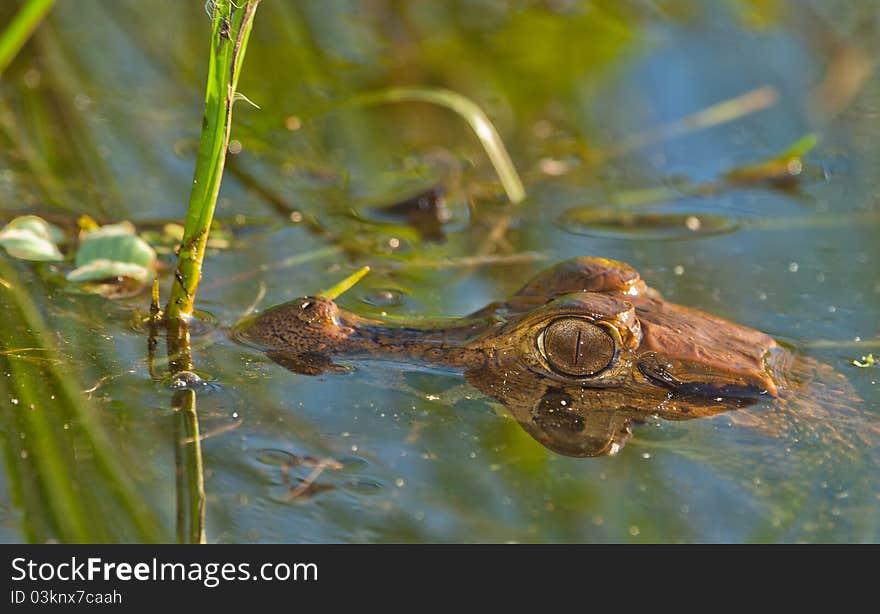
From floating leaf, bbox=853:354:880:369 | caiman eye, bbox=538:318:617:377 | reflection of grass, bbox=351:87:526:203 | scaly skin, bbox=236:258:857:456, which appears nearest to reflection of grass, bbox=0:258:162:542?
scaly skin, bbox=236:258:857:456

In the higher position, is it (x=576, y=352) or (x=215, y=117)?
(x=215, y=117)

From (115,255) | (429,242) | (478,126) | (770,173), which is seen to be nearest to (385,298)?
(429,242)

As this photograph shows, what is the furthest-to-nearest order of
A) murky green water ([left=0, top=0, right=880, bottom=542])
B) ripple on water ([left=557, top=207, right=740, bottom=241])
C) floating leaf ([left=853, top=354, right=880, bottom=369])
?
ripple on water ([left=557, top=207, right=740, bottom=241]), floating leaf ([left=853, top=354, right=880, bottom=369]), murky green water ([left=0, top=0, right=880, bottom=542])

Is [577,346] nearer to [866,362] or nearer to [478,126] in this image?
[866,362]

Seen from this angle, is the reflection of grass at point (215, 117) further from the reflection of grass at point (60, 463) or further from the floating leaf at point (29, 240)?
the floating leaf at point (29, 240)

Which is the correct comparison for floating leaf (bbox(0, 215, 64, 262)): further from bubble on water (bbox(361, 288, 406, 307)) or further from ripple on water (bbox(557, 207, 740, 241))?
ripple on water (bbox(557, 207, 740, 241))

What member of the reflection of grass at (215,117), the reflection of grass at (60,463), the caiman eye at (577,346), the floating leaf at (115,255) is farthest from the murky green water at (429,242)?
the reflection of grass at (215,117)
